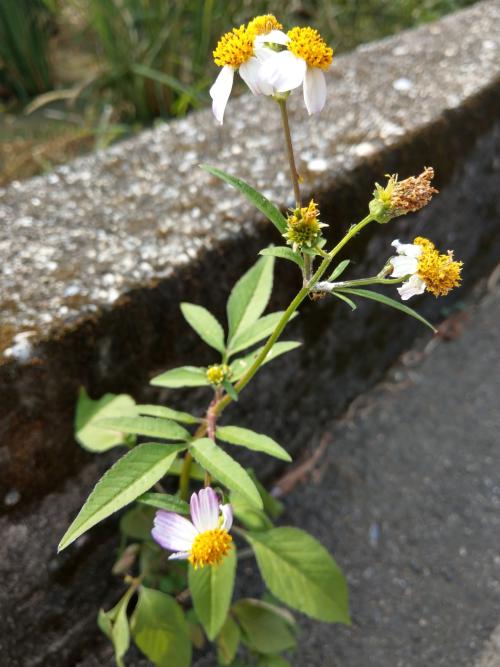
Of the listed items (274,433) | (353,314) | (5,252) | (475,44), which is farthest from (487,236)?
(5,252)

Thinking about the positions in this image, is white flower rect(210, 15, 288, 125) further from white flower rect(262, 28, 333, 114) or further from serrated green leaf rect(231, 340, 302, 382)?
serrated green leaf rect(231, 340, 302, 382)

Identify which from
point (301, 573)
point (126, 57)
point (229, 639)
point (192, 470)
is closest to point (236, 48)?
point (192, 470)

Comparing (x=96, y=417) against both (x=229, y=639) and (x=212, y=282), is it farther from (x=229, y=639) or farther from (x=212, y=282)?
(x=229, y=639)

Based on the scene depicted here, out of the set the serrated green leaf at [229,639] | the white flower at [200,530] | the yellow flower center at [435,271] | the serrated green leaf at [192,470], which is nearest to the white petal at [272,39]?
the yellow flower center at [435,271]

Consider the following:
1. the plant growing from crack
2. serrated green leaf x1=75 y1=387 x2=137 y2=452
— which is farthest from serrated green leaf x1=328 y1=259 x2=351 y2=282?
serrated green leaf x1=75 y1=387 x2=137 y2=452

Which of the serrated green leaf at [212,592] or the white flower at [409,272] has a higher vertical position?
the white flower at [409,272]

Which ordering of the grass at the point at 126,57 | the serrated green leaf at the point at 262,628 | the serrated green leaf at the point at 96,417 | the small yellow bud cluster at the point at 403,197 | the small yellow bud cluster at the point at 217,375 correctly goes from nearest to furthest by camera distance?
1. the small yellow bud cluster at the point at 403,197
2. the small yellow bud cluster at the point at 217,375
3. the serrated green leaf at the point at 96,417
4. the serrated green leaf at the point at 262,628
5. the grass at the point at 126,57

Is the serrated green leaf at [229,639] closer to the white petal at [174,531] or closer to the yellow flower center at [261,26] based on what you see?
the white petal at [174,531]
